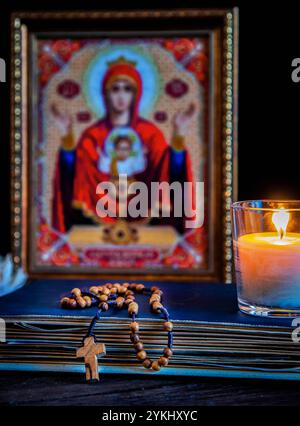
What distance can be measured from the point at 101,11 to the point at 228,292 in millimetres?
638

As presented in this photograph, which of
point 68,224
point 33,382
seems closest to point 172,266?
point 68,224

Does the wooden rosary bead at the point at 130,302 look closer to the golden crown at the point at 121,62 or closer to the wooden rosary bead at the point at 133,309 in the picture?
the wooden rosary bead at the point at 133,309

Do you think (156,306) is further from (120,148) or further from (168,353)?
(120,148)

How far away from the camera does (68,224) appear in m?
1.18

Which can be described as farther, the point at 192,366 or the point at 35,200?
the point at 35,200

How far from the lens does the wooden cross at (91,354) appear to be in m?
0.70

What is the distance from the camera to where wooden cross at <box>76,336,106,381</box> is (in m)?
0.70

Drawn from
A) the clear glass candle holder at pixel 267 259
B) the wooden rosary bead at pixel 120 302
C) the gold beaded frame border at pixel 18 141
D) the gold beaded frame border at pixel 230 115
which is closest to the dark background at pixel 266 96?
the gold beaded frame border at pixel 230 115

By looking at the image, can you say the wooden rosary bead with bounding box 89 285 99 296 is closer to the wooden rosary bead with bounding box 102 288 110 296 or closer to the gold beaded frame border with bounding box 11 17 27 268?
the wooden rosary bead with bounding box 102 288 110 296

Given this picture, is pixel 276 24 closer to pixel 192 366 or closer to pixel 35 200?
pixel 35 200

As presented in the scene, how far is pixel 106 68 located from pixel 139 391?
71 centimetres

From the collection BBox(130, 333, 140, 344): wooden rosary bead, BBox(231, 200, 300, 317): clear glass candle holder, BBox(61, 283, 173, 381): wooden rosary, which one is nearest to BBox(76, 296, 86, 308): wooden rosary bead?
BBox(61, 283, 173, 381): wooden rosary

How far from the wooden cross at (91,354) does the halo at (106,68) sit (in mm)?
593

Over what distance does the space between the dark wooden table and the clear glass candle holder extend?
10 centimetres
